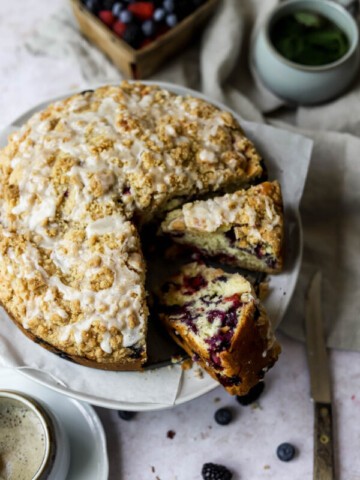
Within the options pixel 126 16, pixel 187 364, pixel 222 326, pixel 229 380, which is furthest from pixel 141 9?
pixel 229 380

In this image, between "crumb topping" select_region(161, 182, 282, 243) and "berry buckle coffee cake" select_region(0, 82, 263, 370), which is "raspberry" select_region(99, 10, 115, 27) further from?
"crumb topping" select_region(161, 182, 282, 243)

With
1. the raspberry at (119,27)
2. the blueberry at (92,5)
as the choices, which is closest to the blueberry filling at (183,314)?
the raspberry at (119,27)

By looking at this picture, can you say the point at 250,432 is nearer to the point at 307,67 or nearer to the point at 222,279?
the point at 222,279

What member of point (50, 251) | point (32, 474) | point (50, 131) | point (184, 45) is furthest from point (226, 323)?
point (184, 45)

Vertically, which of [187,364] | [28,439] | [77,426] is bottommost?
[77,426]

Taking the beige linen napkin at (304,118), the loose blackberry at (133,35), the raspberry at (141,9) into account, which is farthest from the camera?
the raspberry at (141,9)

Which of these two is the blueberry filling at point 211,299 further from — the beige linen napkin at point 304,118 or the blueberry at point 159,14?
the blueberry at point 159,14

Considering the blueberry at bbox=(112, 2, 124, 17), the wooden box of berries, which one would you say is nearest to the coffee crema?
the wooden box of berries
